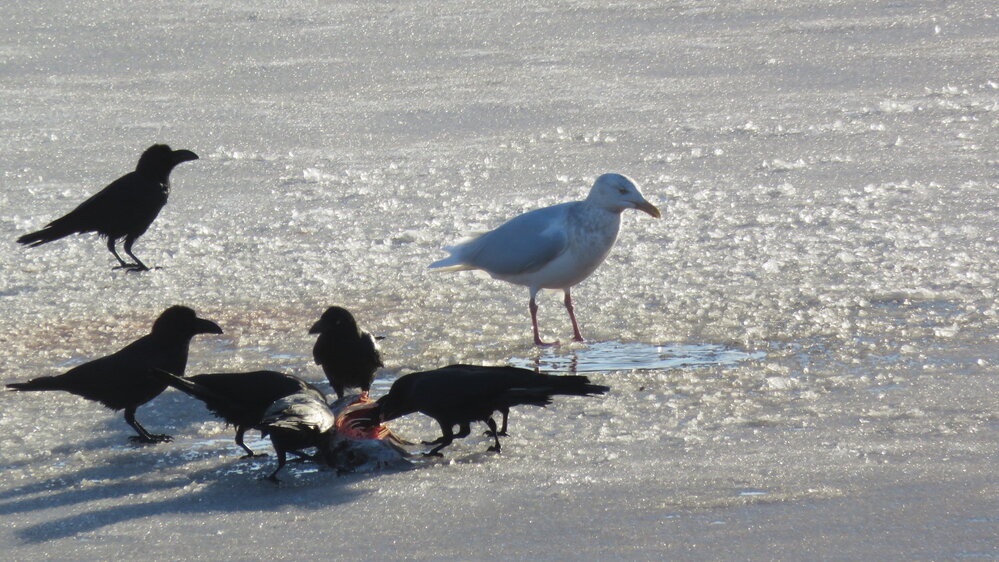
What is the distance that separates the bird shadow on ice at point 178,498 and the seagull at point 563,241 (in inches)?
87.1

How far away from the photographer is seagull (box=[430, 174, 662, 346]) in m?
6.32

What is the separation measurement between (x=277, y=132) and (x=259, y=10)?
3.91 meters

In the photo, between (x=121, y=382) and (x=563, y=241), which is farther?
(x=563, y=241)

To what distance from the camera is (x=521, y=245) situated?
642 centimetres

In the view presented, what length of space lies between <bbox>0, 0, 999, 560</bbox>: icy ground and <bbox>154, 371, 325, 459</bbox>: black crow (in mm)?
158

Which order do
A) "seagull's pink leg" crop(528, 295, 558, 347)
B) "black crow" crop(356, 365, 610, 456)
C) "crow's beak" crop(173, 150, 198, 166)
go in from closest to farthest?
1. "black crow" crop(356, 365, 610, 456)
2. "seagull's pink leg" crop(528, 295, 558, 347)
3. "crow's beak" crop(173, 150, 198, 166)

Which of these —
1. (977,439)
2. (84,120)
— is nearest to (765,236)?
(977,439)

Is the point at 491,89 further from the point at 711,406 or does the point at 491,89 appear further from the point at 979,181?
the point at 711,406

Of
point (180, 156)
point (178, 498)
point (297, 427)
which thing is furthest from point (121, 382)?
point (180, 156)

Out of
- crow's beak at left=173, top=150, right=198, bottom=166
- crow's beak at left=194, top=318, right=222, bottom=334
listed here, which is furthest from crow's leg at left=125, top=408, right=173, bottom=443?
crow's beak at left=173, top=150, right=198, bottom=166

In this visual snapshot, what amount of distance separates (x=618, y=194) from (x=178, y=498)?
9.94ft

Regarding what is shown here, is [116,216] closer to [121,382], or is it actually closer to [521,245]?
[521,245]

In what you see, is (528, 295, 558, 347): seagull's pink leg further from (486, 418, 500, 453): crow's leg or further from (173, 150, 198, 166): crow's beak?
(173, 150, 198, 166): crow's beak

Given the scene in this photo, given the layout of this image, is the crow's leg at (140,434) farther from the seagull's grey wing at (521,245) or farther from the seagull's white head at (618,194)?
the seagull's white head at (618,194)
